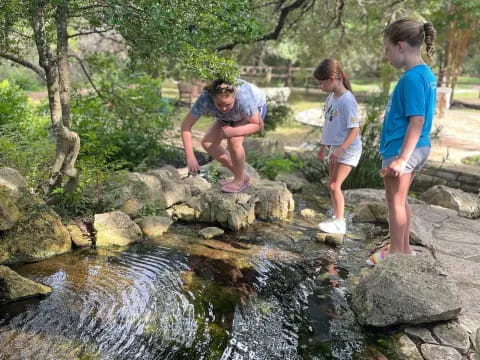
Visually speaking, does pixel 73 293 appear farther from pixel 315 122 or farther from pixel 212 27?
pixel 315 122

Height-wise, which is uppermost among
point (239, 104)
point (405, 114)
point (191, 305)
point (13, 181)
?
point (405, 114)

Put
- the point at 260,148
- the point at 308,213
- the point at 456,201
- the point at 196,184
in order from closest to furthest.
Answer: the point at 308,213
the point at 456,201
the point at 196,184
the point at 260,148

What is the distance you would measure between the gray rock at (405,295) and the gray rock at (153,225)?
73.6 inches

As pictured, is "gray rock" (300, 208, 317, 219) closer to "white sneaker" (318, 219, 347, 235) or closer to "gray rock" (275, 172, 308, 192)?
"white sneaker" (318, 219, 347, 235)

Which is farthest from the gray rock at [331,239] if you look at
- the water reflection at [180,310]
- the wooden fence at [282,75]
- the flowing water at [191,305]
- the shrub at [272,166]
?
the wooden fence at [282,75]

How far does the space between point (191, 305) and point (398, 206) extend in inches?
55.9

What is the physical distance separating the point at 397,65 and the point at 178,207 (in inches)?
98.7

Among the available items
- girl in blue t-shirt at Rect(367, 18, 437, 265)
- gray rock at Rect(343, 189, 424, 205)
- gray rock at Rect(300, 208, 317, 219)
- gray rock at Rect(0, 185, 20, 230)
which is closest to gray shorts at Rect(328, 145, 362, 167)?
girl in blue t-shirt at Rect(367, 18, 437, 265)

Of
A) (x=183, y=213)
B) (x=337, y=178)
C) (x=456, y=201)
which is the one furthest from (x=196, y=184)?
(x=456, y=201)

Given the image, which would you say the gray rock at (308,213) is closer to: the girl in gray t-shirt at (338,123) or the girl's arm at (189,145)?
the girl in gray t-shirt at (338,123)

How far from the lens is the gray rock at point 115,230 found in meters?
3.85

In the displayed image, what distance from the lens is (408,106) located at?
2789mm

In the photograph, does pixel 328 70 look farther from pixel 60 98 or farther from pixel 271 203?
pixel 60 98

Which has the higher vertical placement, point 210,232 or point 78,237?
point 78,237
